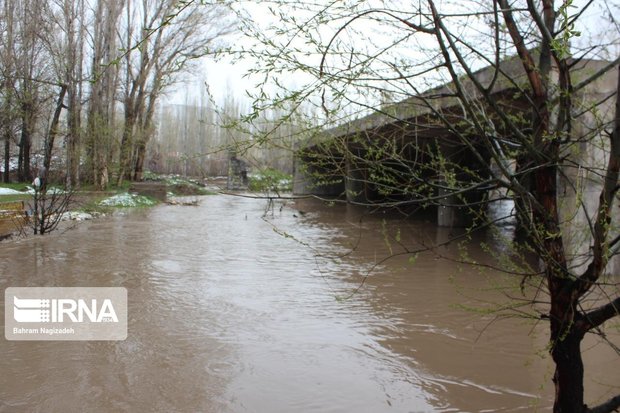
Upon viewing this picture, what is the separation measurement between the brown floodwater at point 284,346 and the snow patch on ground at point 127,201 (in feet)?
33.2

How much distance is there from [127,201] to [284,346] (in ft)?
55.6

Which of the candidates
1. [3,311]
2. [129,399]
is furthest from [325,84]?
[3,311]

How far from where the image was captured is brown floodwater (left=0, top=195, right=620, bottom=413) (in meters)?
4.03

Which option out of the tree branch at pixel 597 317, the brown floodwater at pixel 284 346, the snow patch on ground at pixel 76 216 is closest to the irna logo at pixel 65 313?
the brown floodwater at pixel 284 346

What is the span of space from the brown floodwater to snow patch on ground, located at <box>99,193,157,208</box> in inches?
398

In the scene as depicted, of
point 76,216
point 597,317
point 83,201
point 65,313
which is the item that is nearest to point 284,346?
point 65,313

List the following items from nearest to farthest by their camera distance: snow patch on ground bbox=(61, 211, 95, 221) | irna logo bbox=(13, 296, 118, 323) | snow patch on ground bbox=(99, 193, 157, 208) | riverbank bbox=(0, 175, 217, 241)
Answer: irna logo bbox=(13, 296, 118, 323) < riverbank bbox=(0, 175, 217, 241) < snow patch on ground bbox=(61, 211, 95, 221) < snow patch on ground bbox=(99, 193, 157, 208)

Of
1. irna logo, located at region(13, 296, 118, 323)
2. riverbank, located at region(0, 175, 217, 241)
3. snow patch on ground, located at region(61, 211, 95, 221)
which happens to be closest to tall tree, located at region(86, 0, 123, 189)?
riverbank, located at region(0, 175, 217, 241)

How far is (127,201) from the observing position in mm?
20688

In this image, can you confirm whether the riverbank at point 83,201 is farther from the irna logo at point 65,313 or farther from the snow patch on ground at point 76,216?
the irna logo at point 65,313

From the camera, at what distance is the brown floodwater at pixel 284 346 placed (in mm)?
4031

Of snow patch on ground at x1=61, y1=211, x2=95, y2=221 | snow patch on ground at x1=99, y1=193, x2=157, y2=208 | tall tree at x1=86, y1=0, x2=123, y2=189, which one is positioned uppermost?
tall tree at x1=86, y1=0, x2=123, y2=189

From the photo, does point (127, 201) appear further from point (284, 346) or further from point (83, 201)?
point (284, 346)

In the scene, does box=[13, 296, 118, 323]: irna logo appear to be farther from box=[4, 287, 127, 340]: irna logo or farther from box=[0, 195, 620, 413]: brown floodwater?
box=[0, 195, 620, 413]: brown floodwater
